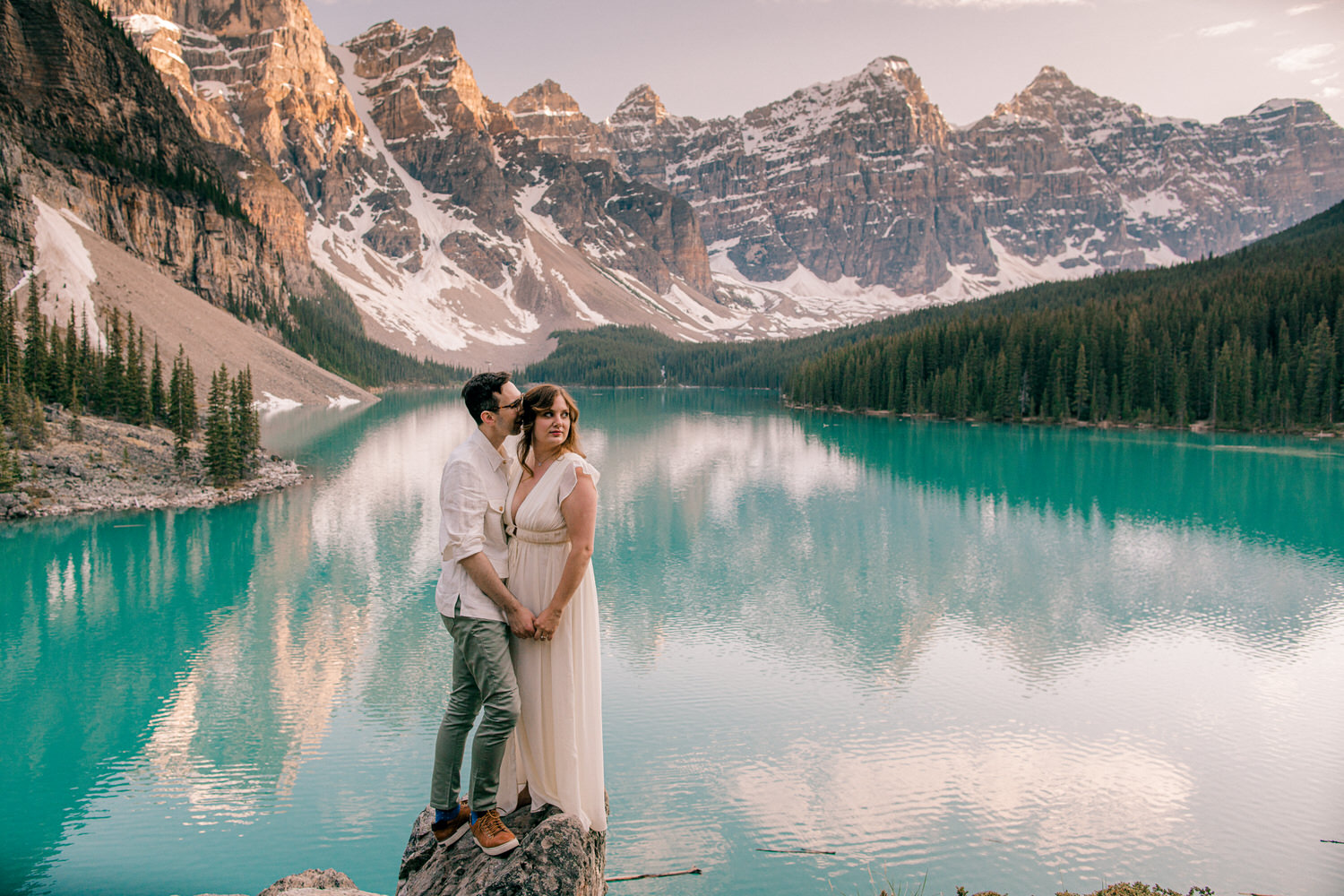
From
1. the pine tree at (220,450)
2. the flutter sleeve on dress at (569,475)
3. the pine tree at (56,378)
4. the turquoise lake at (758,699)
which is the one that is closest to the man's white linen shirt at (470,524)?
the flutter sleeve on dress at (569,475)

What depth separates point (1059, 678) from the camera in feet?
46.5

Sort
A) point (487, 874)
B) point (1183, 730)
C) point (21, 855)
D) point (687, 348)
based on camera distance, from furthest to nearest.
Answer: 1. point (687, 348)
2. point (1183, 730)
3. point (21, 855)
4. point (487, 874)

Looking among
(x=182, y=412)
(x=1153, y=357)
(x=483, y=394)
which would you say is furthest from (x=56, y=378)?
(x=1153, y=357)

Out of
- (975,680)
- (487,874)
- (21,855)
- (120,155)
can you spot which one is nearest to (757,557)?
(975,680)

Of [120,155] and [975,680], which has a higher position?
[120,155]

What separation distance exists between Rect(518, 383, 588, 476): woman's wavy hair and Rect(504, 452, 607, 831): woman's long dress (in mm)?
136

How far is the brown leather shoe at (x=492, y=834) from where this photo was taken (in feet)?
16.0

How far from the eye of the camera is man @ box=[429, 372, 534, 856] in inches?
194

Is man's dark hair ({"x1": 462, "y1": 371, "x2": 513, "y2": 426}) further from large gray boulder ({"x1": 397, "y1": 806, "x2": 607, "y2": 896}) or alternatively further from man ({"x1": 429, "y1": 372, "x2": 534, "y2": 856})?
large gray boulder ({"x1": 397, "y1": 806, "x2": 607, "y2": 896})

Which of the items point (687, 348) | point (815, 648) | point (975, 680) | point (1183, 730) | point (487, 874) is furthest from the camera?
point (687, 348)


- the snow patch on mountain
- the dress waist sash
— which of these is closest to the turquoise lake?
the dress waist sash

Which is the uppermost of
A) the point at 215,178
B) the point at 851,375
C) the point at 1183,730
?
the point at 215,178

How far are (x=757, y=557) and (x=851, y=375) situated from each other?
6917cm

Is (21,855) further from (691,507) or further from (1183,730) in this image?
(691,507)
